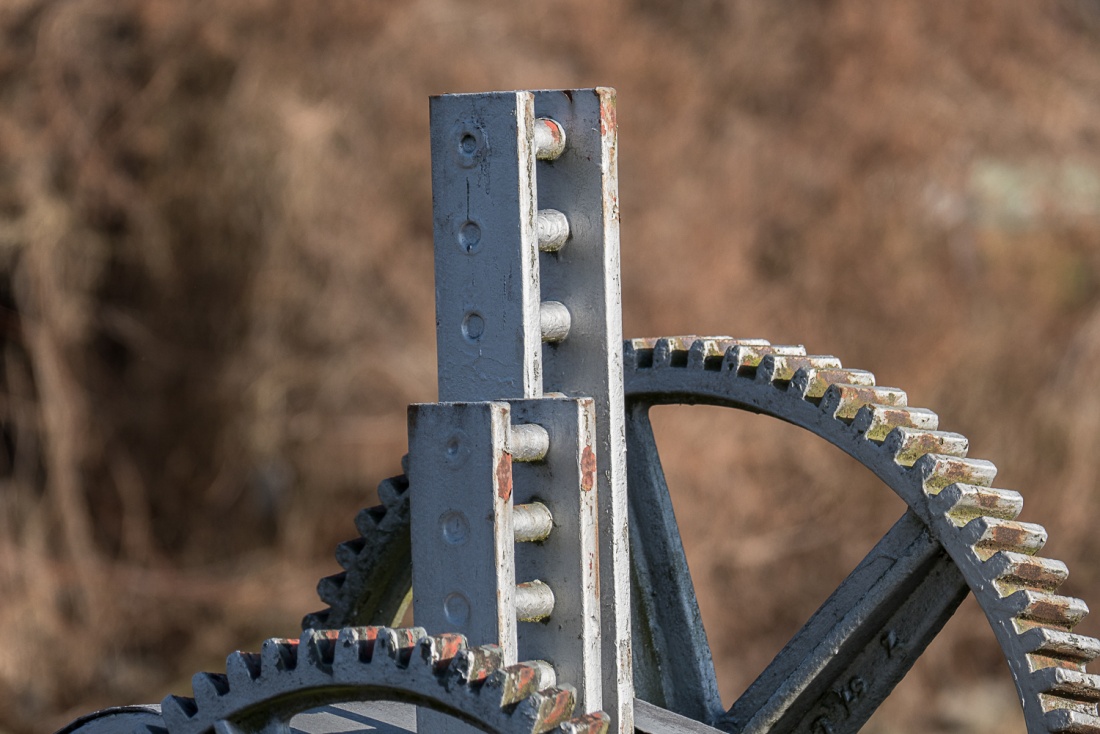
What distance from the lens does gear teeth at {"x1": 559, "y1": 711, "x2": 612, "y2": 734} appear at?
5.55ft

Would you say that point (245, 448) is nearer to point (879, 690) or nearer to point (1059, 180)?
point (1059, 180)

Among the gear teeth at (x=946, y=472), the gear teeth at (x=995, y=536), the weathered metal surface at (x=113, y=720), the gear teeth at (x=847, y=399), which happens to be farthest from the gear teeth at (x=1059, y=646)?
the weathered metal surface at (x=113, y=720)

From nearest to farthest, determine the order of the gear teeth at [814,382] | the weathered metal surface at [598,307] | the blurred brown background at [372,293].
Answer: the weathered metal surface at [598,307], the gear teeth at [814,382], the blurred brown background at [372,293]

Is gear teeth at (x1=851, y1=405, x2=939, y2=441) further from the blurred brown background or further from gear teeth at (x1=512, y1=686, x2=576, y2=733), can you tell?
the blurred brown background

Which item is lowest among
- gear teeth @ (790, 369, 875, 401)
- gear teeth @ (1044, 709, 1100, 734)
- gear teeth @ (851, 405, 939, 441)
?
gear teeth @ (1044, 709, 1100, 734)

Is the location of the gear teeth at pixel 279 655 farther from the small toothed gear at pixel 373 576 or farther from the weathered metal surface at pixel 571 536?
the small toothed gear at pixel 373 576

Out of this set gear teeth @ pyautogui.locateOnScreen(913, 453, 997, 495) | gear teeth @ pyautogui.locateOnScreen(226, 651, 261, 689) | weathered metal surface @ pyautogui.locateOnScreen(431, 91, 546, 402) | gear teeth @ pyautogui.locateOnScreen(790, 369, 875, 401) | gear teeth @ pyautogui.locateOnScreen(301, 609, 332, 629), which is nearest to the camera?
gear teeth @ pyautogui.locateOnScreen(226, 651, 261, 689)

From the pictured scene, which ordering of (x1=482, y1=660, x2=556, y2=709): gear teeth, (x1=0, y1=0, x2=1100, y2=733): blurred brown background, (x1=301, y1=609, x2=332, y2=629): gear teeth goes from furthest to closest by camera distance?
(x1=0, y1=0, x2=1100, y2=733): blurred brown background → (x1=301, y1=609, x2=332, y2=629): gear teeth → (x1=482, y1=660, x2=556, y2=709): gear teeth

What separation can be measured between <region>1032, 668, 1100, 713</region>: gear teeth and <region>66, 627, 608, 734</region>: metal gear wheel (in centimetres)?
66

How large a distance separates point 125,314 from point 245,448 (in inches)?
38.1

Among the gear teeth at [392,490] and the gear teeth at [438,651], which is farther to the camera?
the gear teeth at [392,490]

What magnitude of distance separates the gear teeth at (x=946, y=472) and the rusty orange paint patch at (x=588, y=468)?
0.55 meters

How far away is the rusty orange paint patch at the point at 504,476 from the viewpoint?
1.77 meters

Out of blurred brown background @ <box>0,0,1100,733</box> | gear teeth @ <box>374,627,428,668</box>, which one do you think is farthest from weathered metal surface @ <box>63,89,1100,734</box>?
blurred brown background @ <box>0,0,1100,733</box>
